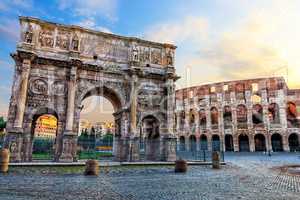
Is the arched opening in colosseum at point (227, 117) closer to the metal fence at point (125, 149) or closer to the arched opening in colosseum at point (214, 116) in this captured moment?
the arched opening in colosseum at point (214, 116)

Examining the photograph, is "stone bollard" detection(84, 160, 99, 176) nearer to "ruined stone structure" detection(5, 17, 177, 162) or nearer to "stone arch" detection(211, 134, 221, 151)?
"ruined stone structure" detection(5, 17, 177, 162)

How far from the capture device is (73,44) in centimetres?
1656

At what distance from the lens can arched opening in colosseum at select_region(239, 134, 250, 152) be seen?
113ft

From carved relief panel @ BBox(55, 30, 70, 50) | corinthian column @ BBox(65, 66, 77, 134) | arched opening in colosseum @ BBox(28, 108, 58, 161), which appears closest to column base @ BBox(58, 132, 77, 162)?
corinthian column @ BBox(65, 66, 77, 134)

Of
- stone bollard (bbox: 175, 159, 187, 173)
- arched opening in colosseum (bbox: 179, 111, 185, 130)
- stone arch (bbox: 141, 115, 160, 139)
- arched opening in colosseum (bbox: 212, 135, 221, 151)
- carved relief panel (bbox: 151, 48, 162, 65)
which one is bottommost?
stone bollard (bbox: 175, 159, 187, 173)

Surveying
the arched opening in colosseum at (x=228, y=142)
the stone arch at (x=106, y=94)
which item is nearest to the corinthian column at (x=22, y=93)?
the stone arch at (x=106, y=94)

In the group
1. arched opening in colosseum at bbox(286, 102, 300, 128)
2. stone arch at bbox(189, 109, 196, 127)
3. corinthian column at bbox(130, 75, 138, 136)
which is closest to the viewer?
corinthian column at bbox(130, 75, 138, 136)

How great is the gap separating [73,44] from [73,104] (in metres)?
4.52

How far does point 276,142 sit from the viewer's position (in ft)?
109

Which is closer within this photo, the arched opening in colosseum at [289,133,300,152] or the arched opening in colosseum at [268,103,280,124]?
the arched opening in colosseum at [289,133,300,152]

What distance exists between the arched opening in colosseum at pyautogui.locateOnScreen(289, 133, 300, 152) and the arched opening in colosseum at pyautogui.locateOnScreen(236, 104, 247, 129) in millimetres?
6843

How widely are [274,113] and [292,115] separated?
3076mm

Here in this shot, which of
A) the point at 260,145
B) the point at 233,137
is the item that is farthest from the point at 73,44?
the point at 260,145

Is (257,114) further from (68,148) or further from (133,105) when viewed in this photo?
(68,148)
